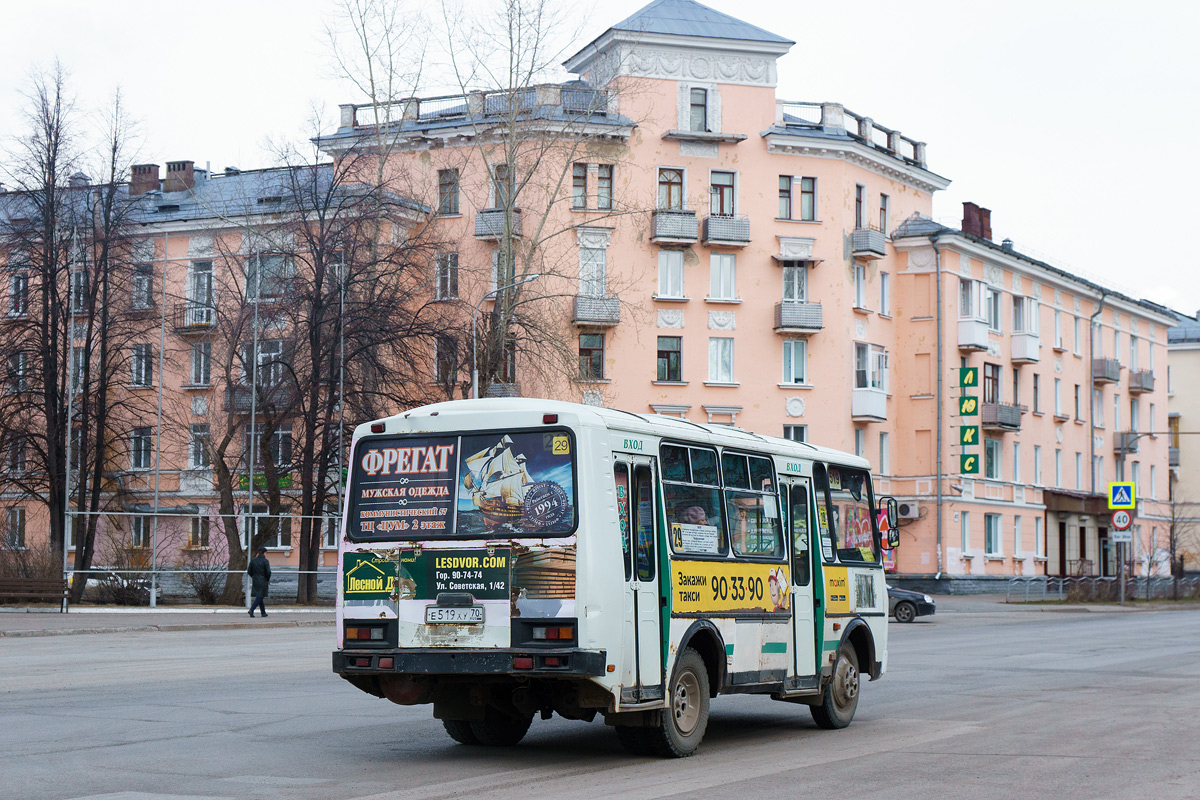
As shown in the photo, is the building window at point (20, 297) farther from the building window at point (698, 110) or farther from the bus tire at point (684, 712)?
the bus tire at point (684, 712)

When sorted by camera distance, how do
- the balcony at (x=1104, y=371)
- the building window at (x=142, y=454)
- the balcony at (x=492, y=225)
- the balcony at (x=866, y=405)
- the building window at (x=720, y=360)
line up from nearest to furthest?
the building window at (x=142, y=454) → the balcony at (x=492, y=225) → the building window at (x=720, y=360) → the balcony at (x=866, y=405) → the balcony at (x=1104, y=371)

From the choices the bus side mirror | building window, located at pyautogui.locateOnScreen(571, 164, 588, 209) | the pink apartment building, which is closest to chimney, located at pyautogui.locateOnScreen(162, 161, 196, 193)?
the pink apartment building

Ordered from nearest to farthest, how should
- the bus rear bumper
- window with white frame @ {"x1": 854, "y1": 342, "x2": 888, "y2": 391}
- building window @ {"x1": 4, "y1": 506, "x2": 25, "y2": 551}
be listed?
the bus rear bumper → building window @ {"x1": 4, "y1": 506, "x2": 25, "y2": 551} → window with white frame @ {"x1": 854, "y1": 342, "x2": 888, "y2": 391}

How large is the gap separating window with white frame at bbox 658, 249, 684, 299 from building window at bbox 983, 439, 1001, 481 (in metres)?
16.4

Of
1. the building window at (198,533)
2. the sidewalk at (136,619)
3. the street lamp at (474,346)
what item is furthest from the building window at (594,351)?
the sidewalk at (136,619)

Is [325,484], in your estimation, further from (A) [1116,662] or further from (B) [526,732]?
(B) [526,732]

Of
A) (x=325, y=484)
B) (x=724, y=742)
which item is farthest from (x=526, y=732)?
(x=325, y=484)

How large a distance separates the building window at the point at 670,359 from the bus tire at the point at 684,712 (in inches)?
1748

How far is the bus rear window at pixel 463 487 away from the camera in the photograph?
35.3 ft

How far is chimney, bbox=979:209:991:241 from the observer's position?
226 ft

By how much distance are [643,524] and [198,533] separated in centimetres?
3784

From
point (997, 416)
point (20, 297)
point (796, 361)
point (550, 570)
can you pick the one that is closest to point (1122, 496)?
point (796, 361)

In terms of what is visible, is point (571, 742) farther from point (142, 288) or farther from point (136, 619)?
point (142, 288)

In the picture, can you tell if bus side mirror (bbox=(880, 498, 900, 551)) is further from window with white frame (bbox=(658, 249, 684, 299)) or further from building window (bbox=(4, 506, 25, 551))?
window with white frame (bbox=(658, 249, 684, 299))
